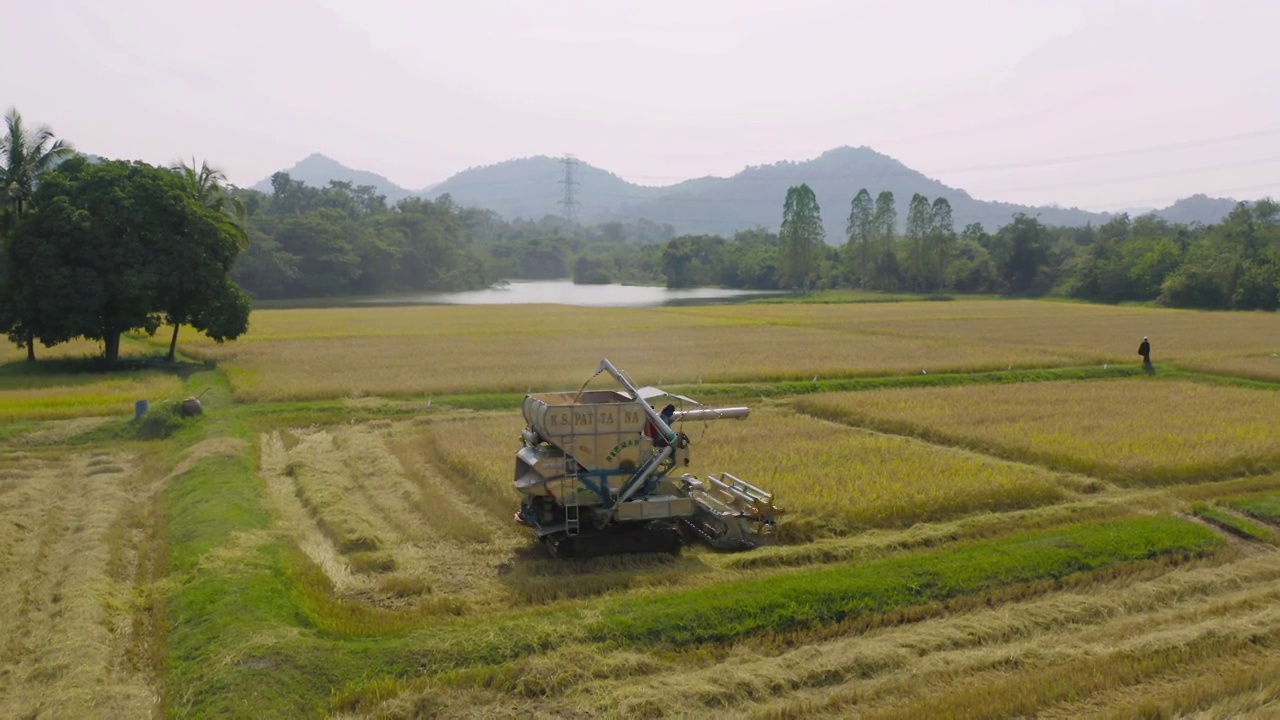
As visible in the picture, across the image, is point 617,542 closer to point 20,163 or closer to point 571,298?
point 20,163

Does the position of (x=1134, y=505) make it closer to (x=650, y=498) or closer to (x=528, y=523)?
(x=650, y=498)

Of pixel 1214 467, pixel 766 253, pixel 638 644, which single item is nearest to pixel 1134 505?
pixel 1214 467

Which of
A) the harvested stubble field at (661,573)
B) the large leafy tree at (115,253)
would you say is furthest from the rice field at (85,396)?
the large leafy tree at (115,253)

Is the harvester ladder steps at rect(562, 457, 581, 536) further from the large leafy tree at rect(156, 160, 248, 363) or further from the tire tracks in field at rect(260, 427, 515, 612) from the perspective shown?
the large leafy tree at rect(156, 160, 248, 363)

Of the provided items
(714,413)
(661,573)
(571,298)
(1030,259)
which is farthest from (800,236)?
(661,573)

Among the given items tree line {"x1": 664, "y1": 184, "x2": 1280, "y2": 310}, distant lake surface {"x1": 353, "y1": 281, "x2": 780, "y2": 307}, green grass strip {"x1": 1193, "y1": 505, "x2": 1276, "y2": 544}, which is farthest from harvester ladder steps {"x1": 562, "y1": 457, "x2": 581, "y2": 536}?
tree line {"x1": 664, "y1": 184, "x2": 1280, "y2": 310}
